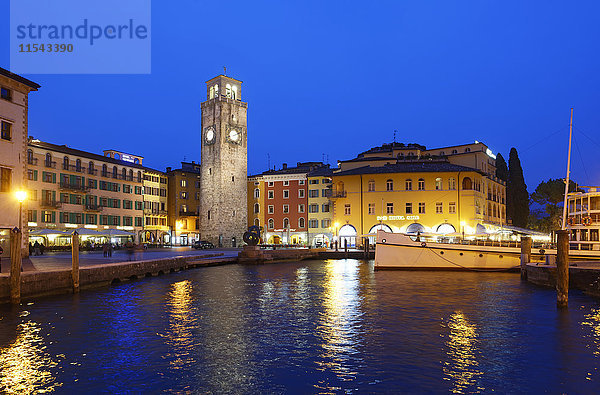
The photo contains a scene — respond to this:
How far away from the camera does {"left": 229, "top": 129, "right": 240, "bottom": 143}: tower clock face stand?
255 feet

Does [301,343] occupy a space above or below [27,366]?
below

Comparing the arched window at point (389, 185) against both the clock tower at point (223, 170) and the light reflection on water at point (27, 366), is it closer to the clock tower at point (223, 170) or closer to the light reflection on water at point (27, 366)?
the clock tower at point (223, 170)

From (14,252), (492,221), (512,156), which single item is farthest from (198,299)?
(512,156)

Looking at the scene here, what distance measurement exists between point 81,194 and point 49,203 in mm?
6268

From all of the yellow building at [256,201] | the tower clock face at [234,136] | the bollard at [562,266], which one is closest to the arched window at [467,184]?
the yellow building at [256,201]

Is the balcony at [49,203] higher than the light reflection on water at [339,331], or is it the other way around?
the balcony at [49,203]

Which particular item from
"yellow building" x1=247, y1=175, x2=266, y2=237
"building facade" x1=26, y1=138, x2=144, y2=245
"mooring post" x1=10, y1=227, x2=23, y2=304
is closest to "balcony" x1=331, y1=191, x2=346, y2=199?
"yellow building" x1=247, y1=175, x2=266, y2=237

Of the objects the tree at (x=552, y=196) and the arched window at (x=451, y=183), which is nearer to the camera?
the arched window at (x=451, y=183)

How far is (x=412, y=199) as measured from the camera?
203 ft

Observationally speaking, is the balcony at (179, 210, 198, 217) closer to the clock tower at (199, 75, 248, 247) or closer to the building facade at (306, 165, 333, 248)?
the clock tower at (199, 75, 248, 247)

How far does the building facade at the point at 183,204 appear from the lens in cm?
8262

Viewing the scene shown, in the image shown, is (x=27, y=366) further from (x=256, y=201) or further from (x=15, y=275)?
(x=256, y=201)

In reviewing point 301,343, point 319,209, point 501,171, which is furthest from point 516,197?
point 301,343

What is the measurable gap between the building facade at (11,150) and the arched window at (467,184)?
4655 centimetres
